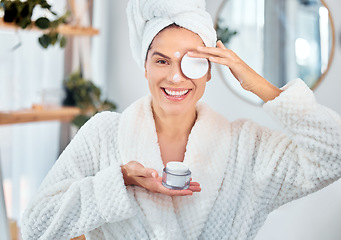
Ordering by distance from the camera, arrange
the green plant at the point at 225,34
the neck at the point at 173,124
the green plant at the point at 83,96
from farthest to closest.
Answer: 1. the green plant at the point at 83,96
2. the green plant at the point at 225,34
3. the neck at the point at 173,124

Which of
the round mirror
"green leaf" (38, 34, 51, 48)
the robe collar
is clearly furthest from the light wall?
"green leaf" (38, 34, 51, 48)

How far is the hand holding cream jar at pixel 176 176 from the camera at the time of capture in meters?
0.67

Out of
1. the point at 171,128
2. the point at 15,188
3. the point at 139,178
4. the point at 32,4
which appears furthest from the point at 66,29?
the point at 139,178

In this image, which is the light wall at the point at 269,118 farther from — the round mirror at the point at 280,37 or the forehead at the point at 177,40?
the forehead at the point at 177,40

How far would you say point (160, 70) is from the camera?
0.75 m

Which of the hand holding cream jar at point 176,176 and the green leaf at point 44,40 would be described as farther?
the green leaf at point 44,40

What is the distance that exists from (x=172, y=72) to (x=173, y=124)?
17 cm

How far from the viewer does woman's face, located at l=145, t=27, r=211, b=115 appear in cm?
73

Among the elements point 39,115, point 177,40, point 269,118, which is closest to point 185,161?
point 177,40

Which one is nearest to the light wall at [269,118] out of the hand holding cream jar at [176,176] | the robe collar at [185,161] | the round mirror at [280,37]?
the round mirror at [280,37]

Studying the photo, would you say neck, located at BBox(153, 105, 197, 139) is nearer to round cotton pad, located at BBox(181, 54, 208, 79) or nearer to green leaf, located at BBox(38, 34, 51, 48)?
round cotton pad, located at BBox(181, 54, 208, 79)

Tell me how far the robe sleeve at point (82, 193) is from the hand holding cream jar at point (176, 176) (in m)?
0.09

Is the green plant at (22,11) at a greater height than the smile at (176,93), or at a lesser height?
greater

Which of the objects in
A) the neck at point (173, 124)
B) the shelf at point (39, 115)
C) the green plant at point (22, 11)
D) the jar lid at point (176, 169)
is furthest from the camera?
the shelf at point (39, 115)
